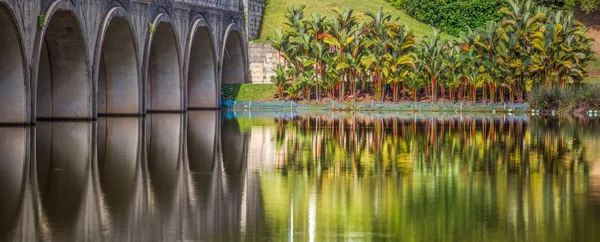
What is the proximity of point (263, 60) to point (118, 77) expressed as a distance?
2095 cm

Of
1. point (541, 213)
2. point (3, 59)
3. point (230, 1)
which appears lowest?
point (541, 213)

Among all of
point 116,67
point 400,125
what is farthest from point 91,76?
point 400,125

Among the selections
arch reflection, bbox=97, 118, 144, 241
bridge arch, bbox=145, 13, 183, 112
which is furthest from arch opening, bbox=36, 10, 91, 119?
bridge arch, bbox=145, 13, 183, 112

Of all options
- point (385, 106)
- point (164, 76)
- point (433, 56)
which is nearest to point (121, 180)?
point (164, 76)

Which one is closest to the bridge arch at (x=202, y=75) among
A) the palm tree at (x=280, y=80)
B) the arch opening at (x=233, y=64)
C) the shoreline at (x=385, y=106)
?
the shoreline at (x=385, y=106)

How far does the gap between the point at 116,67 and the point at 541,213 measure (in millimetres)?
31525

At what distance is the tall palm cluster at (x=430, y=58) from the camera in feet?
A: 186

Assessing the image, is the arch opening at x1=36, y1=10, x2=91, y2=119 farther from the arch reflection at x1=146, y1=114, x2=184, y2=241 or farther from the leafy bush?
the leafy bush

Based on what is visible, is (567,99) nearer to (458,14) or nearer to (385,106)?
(385,106)

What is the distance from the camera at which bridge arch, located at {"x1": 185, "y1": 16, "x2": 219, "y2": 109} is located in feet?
190

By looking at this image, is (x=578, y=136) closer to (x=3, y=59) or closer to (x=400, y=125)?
(x=400, y=125)

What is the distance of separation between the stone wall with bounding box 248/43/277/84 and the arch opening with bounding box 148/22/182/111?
14.3 m

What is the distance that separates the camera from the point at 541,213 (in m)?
16.1

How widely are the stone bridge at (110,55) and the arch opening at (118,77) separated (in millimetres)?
39
